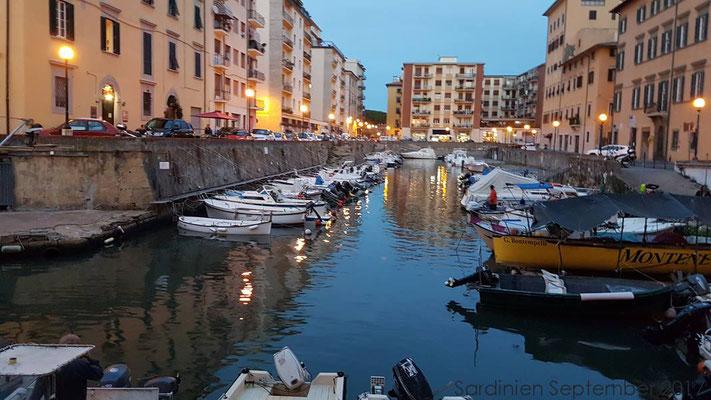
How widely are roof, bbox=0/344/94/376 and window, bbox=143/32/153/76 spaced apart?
32.2 m

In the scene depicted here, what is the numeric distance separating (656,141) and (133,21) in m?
37.7

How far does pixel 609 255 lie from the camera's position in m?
17.6

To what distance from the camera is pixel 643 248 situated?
1744 cm

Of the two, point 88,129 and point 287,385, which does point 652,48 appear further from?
point 287,385

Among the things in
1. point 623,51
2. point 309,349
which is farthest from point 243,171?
point 623,51

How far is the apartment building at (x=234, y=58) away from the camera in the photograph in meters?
47.4

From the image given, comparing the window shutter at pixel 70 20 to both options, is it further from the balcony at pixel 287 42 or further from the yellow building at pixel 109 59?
the balcony at pixel 287 42

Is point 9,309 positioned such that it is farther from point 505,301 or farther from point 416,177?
point 416,177

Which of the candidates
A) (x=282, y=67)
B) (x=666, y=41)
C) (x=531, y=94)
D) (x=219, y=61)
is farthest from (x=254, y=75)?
(x=531, y=94)

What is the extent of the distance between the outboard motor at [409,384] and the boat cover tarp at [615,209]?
9.10 m

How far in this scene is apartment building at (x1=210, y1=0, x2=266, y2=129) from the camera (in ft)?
156

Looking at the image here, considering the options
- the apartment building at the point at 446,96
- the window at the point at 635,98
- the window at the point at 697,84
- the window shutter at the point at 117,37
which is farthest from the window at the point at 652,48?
the apartment building at the point at 446,96

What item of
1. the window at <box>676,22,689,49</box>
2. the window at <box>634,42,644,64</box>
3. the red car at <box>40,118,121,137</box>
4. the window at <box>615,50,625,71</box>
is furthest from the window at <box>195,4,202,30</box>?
the window at <box>615,50,625,71</box>

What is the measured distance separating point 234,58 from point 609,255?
43.0m
